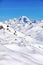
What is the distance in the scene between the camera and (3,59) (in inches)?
269

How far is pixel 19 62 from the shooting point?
6.80 m

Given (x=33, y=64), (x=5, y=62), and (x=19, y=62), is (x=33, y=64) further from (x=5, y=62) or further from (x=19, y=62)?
(x=5, y=62)

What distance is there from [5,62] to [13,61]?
43 centimetres

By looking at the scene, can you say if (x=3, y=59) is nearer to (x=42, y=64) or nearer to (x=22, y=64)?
(x=22, y=64)

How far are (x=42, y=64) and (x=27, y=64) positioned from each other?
1167mm

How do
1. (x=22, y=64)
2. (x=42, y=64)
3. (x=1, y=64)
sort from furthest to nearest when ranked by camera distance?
(x=42, y=64)
(x=22, y=64)
(x=1, y=64)

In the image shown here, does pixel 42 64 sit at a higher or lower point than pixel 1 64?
higher

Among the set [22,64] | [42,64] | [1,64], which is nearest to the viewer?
[1,64]

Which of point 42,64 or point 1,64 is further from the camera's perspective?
point 42,64

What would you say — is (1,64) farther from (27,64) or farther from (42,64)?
(42,64)

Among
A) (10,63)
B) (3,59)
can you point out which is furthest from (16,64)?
(3,59)

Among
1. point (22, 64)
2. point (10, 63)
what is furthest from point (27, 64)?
point (10, 63)

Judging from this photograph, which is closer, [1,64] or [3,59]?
[1,64]

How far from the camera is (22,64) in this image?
666 cm
